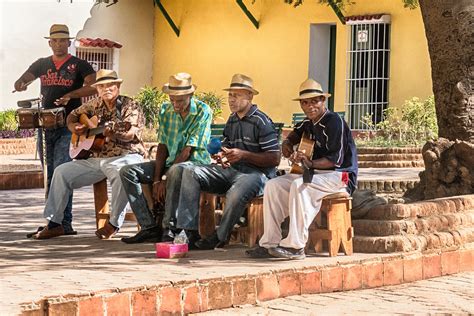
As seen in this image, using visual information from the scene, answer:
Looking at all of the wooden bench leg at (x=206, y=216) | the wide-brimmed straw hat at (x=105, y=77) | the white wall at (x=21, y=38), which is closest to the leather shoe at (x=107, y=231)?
the wooden bench leg at (x=206, y=216)

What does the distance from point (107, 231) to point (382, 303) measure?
9.19 ft

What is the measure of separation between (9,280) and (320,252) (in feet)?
8.59

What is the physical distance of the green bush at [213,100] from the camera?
87.2 ft

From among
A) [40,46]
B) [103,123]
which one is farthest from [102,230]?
[40,46]

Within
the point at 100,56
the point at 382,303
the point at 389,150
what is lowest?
the point at 382,303

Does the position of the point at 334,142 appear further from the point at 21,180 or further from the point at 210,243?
the point at 21,180

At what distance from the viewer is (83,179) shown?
10.6m

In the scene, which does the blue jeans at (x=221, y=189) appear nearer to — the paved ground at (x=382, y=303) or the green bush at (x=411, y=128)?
the paved ground at (x=382, y=303)

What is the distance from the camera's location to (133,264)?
8.63 m

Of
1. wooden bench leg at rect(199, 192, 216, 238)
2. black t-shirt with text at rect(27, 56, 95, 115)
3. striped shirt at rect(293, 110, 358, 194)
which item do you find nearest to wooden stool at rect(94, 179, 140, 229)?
black t-shirt with text at rect(27, 56, 95, 115)

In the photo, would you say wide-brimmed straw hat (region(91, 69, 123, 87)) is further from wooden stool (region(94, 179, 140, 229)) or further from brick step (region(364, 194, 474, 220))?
brick step (region(364, 194, 474, 220))

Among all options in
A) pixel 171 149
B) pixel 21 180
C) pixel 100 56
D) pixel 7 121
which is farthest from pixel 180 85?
pixel 100 56

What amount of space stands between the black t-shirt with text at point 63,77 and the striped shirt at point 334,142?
2288 millimetres

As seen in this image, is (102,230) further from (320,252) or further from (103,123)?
(320,252)
